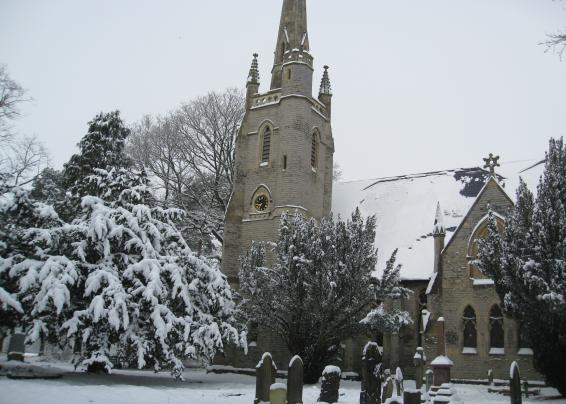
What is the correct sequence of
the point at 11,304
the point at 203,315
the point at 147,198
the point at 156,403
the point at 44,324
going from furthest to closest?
1. the point at 147,198
2. the point at 203,315
3. the point at 44,324
4. the point at 11,304
5. the point at 156,403

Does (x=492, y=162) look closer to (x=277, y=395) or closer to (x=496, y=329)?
(x=496, y=329)

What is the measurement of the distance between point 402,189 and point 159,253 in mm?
16201

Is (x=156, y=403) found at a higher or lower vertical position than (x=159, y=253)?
lower

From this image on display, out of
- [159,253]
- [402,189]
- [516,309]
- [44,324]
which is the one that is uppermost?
[402,189]

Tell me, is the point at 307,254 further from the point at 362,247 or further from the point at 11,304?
the point at 11,304

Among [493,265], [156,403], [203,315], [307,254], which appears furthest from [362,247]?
[156,403]

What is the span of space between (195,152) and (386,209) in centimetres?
1241

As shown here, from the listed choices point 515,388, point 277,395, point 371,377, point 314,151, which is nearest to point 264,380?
point 277,395

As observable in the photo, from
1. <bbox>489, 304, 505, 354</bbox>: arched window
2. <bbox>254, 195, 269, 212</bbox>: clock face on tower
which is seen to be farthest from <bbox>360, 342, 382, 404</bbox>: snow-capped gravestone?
<bbox>254, 195, 269, 212</bbox>: clock face on tower

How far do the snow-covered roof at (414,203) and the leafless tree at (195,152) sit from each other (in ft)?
23.6

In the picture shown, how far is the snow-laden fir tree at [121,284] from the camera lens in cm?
1606

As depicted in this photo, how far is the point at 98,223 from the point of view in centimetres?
1692

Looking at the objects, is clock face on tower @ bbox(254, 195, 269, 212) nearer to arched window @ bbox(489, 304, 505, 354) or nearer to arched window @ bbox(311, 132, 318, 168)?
arched window @ bbox(311, 132, 318, 168)

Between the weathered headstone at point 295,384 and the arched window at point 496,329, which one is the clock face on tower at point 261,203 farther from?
the weathered headstone at point 295,384
